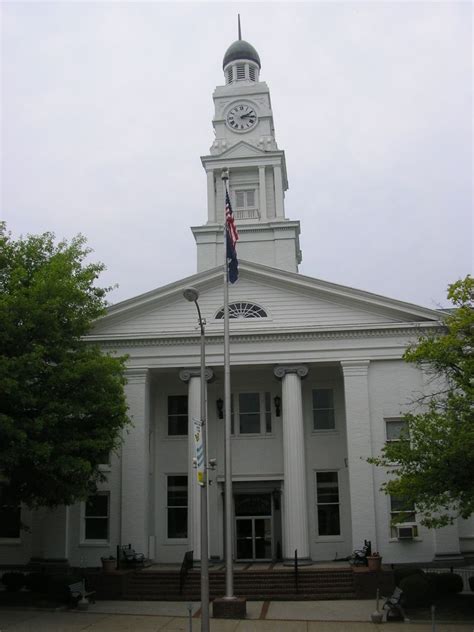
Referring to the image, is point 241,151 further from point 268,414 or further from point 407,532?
point 407,532

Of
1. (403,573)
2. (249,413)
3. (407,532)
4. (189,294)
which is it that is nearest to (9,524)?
(249,413)

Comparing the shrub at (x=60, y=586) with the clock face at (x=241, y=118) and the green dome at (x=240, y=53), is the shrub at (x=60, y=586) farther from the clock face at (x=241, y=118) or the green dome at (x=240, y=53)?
the green dome at (x=240, y=53)

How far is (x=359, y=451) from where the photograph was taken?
27.7 m

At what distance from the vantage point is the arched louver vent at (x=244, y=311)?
30016 millimetres

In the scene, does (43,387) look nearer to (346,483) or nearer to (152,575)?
(152,575)

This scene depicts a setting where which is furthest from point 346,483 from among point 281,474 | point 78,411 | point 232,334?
point 78,411

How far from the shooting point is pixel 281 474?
3005 centimetres

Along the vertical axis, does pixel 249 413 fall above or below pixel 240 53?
below

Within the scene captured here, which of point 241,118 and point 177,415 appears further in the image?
point 241,118

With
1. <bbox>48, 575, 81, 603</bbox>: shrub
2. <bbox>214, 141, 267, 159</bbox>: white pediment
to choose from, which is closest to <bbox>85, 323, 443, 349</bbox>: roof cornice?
<bbox>48, 575, 81, 603</bbox>: shrub

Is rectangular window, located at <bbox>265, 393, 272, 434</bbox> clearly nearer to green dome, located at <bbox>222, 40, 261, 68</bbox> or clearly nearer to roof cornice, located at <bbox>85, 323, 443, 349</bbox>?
roof cornice, located at <bbox>85, 323, 443, 349</bbox>

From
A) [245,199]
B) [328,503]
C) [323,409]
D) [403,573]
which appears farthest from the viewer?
[245,199]

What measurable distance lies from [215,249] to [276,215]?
358 centimetres

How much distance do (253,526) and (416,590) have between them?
11053mm
